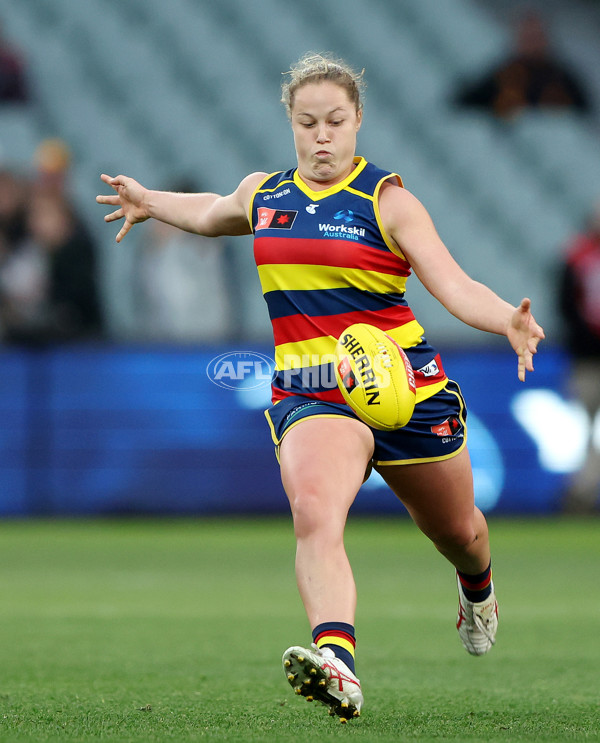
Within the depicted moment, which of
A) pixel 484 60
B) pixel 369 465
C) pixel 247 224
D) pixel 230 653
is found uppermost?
pixel 484 60

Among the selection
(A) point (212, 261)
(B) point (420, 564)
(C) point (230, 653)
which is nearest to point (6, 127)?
(A) point (212, 261)

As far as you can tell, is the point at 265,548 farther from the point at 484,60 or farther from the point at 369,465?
the point at 484,60

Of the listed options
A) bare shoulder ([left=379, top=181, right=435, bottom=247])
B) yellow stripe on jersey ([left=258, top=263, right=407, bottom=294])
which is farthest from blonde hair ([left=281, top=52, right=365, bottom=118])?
yellow stripe on jersey ([left=258, top=263, right=407, bottom=294])

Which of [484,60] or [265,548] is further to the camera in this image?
[484,60]

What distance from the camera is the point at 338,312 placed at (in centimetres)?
456

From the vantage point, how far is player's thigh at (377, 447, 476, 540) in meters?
4.73

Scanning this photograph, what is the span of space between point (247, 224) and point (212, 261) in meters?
7.96

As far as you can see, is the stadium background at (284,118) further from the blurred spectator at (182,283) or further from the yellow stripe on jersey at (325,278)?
the yellow stripe on jersey at (325,278)

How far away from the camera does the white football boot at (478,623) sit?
18.1ft

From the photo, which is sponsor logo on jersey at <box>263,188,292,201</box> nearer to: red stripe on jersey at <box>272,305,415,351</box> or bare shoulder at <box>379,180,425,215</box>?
bare shoulder at <box>379,180,425,215</box>

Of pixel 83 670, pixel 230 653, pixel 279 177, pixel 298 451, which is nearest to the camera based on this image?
pixel 298 451

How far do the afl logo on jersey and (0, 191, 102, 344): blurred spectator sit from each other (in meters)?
7.75

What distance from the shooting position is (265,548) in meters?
10.5

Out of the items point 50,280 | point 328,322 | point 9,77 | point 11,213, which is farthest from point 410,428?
point 9,77
